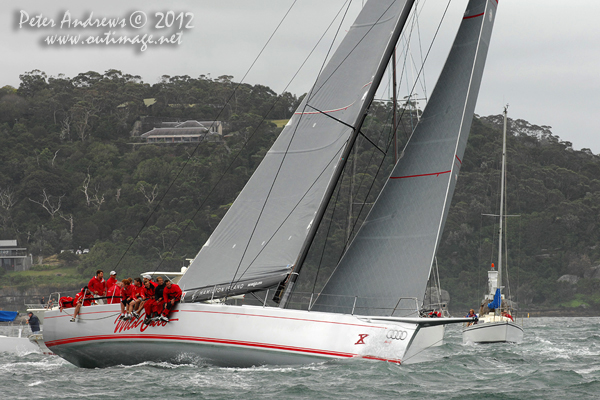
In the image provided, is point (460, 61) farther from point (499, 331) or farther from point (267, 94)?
point (267, 94)

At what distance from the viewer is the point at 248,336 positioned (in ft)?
32.1

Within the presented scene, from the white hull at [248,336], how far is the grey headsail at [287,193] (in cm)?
73

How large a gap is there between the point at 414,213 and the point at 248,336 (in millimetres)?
3060

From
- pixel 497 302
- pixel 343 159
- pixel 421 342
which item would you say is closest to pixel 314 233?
pixel 343 159

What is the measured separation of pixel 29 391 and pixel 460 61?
25.7 ft

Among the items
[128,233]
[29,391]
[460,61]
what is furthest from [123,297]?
[128,233]

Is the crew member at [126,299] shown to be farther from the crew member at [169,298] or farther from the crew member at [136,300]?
the crew member at [169,298]

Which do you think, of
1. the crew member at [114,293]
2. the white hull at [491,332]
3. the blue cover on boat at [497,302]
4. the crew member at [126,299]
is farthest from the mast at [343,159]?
the blue cover on boat at [497,302]

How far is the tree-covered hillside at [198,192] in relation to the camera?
6394 centimetres

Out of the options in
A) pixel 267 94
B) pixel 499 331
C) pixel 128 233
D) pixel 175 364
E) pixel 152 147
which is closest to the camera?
pixel 175 364

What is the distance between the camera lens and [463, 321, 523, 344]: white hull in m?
20.6

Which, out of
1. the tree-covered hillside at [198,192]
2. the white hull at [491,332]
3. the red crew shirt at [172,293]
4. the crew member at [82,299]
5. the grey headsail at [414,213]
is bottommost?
the white hull at [491,332]

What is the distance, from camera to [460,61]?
1195 cm

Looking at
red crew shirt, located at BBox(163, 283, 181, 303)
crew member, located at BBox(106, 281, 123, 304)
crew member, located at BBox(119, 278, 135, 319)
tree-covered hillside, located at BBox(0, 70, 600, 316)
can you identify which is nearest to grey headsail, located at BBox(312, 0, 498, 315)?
red crew shirt, located at BBox(163, 283, 181, 303)
